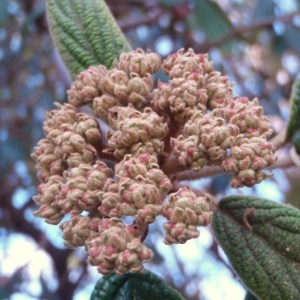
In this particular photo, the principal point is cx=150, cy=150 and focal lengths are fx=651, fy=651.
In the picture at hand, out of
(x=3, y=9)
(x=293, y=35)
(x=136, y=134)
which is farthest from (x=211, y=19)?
(x=136, y=134)

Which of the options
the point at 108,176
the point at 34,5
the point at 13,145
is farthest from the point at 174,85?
the point at 13,145

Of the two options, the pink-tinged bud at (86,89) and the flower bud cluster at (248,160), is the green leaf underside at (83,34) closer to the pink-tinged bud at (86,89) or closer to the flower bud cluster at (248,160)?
the pink-tinged bud at (86,89)

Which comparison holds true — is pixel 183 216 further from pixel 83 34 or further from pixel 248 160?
pixel 83 34

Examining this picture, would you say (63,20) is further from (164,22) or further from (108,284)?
(164,22)

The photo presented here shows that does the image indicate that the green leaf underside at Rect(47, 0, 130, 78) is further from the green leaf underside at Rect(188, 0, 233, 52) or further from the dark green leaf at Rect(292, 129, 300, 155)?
the green leaf underside at Rect(188, 0, 233, 52)

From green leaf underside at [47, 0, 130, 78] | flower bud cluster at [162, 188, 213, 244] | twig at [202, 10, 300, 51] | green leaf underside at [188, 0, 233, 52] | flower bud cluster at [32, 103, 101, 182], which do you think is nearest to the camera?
flower bud cluster at [162, 188, 213, 244]

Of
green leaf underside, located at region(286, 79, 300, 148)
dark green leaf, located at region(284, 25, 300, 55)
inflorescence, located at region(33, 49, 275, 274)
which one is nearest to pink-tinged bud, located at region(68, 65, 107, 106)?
inflorescence, located at region(33, 49, 275, 274)
